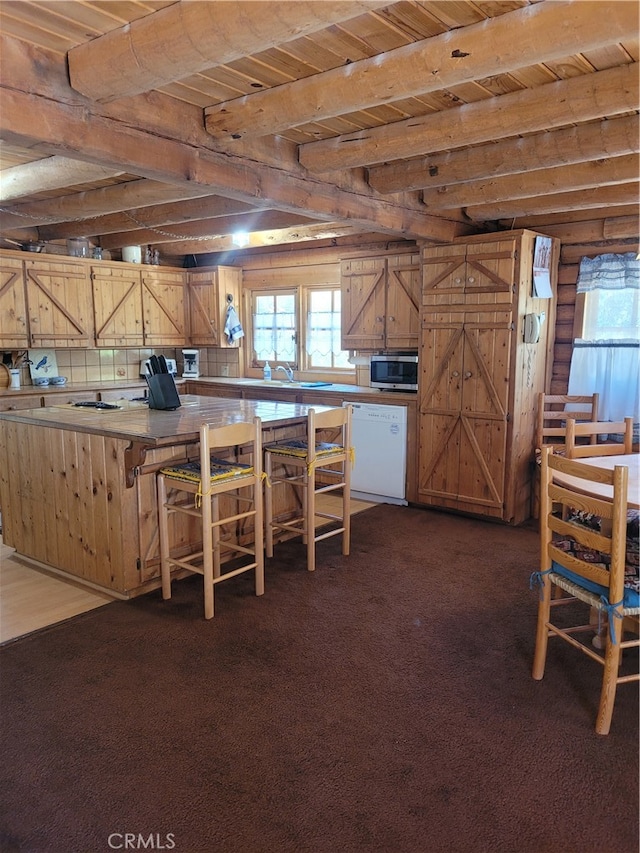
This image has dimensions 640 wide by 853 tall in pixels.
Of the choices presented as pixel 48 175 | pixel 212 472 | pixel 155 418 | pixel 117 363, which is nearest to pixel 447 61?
pixel 212 472

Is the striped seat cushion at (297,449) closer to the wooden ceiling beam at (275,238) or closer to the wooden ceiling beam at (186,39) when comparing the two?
the wooden ceiling beam at (275,238)

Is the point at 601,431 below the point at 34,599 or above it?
above

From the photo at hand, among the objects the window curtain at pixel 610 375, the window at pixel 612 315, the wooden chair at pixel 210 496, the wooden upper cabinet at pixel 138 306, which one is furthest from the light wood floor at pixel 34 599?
the window at pixel 612 315

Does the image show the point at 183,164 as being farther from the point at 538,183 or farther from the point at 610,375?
the point at 610,375

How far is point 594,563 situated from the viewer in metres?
2.47

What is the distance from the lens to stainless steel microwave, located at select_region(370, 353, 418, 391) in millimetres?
5266

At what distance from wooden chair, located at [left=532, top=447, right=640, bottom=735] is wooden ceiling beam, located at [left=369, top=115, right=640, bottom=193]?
1622mm

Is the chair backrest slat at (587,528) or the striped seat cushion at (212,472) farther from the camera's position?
the striped seat cushion at (212,472)

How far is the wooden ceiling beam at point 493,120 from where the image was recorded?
2.45 m

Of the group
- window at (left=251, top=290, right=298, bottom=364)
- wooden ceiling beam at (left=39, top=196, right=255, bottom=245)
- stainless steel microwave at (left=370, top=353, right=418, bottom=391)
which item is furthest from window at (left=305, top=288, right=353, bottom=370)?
wooden ceiling beam at (left=39, top=196, right=255, bottom=245)

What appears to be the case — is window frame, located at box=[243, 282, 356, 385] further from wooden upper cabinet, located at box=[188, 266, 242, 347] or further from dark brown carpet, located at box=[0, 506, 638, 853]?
dark brown carpet, located at box=[0, 506, 638, 853]

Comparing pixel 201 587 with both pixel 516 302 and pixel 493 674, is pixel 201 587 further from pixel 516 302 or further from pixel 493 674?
pixel 516 302

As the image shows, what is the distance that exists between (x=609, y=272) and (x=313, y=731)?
398 centimetres

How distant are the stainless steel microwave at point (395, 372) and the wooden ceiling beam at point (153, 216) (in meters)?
1.87
